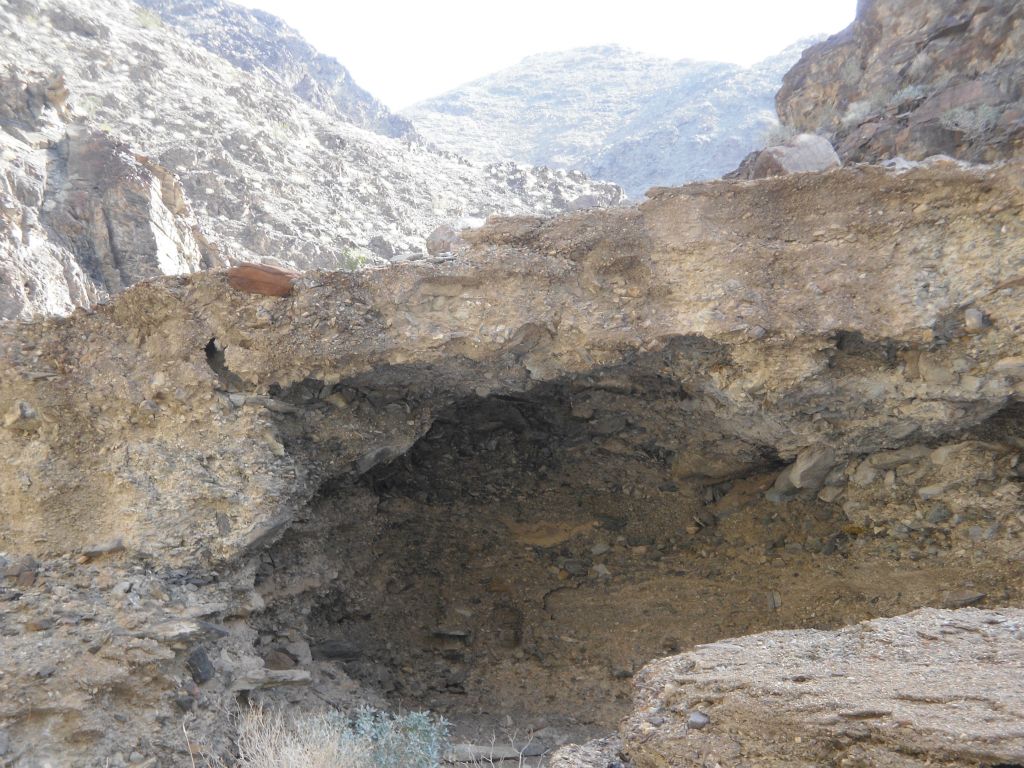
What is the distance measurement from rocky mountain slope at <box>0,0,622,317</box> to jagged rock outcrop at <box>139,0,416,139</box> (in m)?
7.03

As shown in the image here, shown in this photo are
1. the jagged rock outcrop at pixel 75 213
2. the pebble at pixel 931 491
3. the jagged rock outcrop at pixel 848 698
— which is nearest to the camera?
the jagged rock outcrop at pixel 848 698

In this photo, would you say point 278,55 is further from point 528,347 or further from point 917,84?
point 528,347

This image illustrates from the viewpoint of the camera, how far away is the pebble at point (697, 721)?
2.36 meters

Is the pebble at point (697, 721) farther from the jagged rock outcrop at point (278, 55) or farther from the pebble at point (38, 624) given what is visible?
the jagged rock outcrop at point (278, 55)

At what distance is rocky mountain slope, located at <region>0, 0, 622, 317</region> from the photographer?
1020 cm

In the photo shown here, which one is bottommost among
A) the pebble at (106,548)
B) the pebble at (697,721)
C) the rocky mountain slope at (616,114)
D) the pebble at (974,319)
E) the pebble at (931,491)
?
the pebble at (697,721)

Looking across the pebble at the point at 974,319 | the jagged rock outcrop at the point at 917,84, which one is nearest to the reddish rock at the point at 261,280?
the pebble at the point at 974,319

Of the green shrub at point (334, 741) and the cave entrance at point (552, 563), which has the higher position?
the cave entrance at point (552, 563)

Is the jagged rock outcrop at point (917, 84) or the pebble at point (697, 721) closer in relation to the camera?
the pebble at point (697, 721)

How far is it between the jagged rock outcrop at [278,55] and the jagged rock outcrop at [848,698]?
26.4 m

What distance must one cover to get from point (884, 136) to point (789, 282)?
2.77 meters

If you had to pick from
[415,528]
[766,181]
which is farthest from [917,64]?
[415,528]

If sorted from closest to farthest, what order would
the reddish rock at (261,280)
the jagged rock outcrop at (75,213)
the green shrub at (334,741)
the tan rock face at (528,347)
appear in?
the green shrub at (334,741) < the tan rock face at (528,347) < the reddish rock at (261,280) < the jagged rock outcrop at (75,213)

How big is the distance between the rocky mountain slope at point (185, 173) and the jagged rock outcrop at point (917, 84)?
2.56 metres
